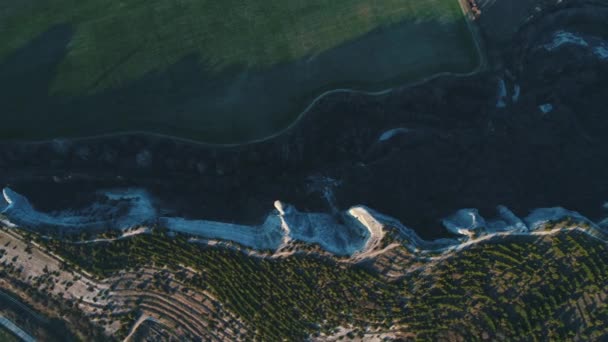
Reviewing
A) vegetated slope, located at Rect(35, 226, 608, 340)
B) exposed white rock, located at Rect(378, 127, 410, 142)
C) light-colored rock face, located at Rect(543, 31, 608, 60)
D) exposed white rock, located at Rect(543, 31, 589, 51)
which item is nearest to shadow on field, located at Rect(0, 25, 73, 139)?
vegetated slope, located at Rect(35, 226, 608, 340)

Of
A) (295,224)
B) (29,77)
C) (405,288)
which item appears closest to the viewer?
(405,288)

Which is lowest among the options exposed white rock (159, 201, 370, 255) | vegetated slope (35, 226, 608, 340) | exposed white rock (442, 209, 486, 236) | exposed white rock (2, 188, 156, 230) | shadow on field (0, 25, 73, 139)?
vegetated slope (35, 226, 608, 340)

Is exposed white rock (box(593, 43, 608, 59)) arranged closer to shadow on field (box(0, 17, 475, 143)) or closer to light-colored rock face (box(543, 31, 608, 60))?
light-colored rock face (box(543, 31, 608, 60))

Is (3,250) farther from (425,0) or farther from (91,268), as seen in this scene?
(425,0)

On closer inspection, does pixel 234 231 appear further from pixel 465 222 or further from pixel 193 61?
pixel 465 222

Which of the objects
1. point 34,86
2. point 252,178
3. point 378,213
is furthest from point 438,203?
point 34,86

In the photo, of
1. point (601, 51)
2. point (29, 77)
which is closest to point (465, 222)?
A: point (601, 51)
